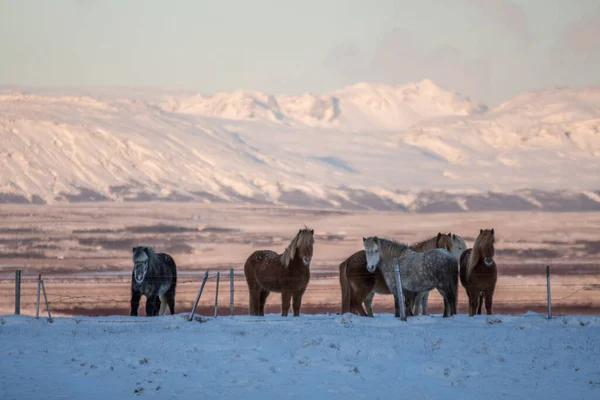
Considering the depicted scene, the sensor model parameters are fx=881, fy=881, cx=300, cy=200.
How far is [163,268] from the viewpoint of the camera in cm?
2405

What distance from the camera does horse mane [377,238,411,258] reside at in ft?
73.8

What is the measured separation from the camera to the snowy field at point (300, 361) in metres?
14.7

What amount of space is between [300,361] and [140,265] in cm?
776

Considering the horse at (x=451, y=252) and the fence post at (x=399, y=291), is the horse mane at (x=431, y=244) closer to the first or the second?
the horse at (x=451, y=252)

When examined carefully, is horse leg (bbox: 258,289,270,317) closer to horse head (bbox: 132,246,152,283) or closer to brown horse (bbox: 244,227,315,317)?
brown horse (bbox: 244,227,315,317)

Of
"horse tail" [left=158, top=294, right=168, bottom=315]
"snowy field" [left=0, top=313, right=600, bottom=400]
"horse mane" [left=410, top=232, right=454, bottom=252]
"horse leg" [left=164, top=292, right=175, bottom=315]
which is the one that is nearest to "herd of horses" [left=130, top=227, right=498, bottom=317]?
"horse leg" [left=164, top=292, right=175, bottom=315]

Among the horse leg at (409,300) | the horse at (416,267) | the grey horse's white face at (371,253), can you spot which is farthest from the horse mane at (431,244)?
the grey horse's white face at (371,253)

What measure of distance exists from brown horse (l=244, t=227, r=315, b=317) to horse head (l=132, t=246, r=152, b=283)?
3.16m

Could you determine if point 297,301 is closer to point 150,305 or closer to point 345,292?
point 345,292

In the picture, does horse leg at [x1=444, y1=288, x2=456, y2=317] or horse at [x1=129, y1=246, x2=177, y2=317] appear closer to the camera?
horse leg at [x1=444, y1=288, x2=456, y2=317]

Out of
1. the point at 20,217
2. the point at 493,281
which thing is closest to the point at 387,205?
the point at 20,217

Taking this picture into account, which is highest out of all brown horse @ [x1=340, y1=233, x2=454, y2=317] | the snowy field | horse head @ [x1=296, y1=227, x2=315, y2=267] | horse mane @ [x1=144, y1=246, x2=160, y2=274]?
horse head @ [x1=296, y1=227, x2=315, y2=267]

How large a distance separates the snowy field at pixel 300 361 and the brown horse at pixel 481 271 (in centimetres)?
270

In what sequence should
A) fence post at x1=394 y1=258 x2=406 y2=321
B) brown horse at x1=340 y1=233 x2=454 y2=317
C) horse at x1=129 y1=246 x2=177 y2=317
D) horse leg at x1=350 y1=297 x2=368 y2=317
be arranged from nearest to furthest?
fence post at x1=394 y1=258 x2=406 y2=321
horse at x1=129 y1=246 x2=177 y2=317
brown horse at x1=340 y1=233 x2=454 y2=317
horse leg at x1=350 y1=297 x2=368 y2=317
